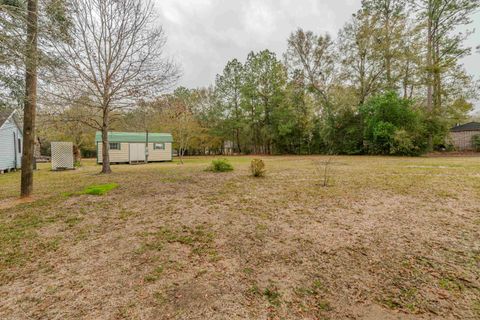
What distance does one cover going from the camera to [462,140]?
1903 centimetres

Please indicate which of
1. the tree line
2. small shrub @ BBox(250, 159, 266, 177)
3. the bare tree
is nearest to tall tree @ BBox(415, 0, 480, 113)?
the tree line

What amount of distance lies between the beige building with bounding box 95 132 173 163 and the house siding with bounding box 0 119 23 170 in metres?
5.10

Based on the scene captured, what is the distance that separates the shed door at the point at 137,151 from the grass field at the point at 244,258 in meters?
15.0

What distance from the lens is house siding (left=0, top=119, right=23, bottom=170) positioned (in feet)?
37.5

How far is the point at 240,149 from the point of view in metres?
31.4

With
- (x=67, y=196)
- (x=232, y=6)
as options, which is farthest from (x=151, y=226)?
(x=232, y=6)

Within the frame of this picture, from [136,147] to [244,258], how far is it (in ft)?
62.2

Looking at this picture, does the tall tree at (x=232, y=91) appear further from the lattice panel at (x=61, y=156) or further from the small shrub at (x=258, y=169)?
the small shrub at (x=258, y=169)

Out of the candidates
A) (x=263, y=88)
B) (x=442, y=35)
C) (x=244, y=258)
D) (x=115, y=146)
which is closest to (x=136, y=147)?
(x=115, y=146)

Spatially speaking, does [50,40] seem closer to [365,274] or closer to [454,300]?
[365,274]

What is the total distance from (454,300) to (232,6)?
15.3m

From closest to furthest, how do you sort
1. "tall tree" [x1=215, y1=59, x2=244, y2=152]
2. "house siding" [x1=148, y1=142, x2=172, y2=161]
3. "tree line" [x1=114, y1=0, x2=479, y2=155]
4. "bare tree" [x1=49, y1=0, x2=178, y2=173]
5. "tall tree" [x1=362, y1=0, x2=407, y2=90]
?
"bare tree" [x1=49, y1=0, x2=178, y2=173]
"tree line" [x1=114, y1=0, x2=479, y2=155]
"tall tree" [x1=362, y1=0, x2=407, y2=90]
"house siding" [x1=148, y1=142, x2=172, y2=161]
"tall tree" [x1=215, y1=59, x2=244, y2=152]

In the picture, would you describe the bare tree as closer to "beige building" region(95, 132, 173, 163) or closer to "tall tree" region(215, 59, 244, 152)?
"beige building" region(95, 132, 173, 163)

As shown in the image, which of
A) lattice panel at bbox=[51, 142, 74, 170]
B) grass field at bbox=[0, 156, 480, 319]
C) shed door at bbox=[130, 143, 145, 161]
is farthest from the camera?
shed door at bbox=[130, 143, 145, 161]
